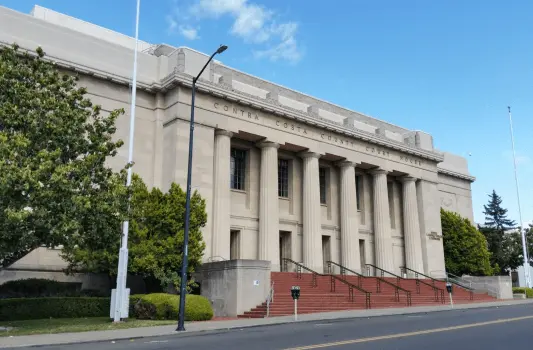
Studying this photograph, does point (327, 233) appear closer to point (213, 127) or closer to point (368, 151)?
point (368, 151)

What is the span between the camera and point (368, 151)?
139 ft

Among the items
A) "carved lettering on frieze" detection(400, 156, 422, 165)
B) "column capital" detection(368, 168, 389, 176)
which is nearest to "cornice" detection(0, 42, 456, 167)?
"column capital" detection(368, 168, 389, 176)

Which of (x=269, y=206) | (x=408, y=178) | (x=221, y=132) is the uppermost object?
(x=221, y=132)

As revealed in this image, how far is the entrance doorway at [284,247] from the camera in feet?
122

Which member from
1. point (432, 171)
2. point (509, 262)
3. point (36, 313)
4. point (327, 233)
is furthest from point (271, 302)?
point (509, 262)

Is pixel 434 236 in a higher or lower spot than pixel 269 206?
lower

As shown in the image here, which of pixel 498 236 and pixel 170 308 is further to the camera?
pixel 498 236

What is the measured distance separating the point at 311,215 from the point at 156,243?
14.8m

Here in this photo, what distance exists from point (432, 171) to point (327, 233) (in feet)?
48.3

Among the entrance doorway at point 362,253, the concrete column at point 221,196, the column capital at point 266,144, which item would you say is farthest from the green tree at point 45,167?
the entrance doorway at point 362,253

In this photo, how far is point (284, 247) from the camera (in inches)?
1484

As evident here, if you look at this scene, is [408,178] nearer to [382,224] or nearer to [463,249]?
[382,224]

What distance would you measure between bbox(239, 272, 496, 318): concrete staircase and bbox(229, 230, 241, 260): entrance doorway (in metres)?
5.07

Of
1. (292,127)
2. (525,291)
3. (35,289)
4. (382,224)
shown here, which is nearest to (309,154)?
(292,127)
